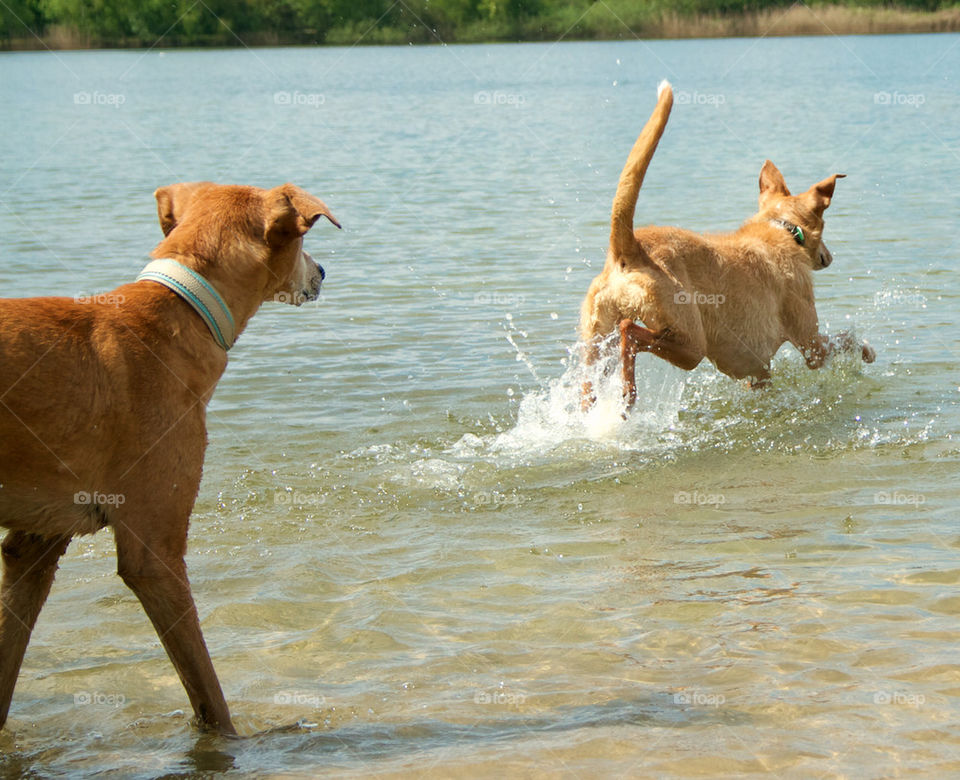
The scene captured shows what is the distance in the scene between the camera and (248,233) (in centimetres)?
423

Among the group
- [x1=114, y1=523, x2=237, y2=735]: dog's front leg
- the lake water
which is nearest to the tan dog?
the lake water

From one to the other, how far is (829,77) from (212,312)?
3797 centimetres

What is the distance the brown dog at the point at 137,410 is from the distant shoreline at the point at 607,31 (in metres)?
48.8

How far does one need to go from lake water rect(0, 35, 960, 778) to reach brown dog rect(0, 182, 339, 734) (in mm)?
574

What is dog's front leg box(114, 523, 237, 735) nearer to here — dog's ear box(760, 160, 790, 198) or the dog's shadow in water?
the dog's shadow in water

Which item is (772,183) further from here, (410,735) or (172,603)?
(172,603)

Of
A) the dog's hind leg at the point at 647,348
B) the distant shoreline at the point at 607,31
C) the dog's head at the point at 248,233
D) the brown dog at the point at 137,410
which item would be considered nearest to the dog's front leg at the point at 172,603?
the brown dog at the point at 137,410

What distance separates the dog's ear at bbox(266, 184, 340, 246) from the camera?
4.10m

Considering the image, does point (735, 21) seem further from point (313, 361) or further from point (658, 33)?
point (313, 361)

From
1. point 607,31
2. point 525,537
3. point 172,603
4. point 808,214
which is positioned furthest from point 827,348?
point 607,31

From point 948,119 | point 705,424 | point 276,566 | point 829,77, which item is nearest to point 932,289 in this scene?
point 705,424

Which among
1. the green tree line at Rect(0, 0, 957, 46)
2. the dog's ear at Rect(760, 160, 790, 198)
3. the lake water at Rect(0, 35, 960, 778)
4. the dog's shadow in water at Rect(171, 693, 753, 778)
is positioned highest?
the green tree line at Rect(0, 0, 957, 46)

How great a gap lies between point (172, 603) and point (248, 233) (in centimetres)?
134

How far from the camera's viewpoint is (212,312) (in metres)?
4.11
